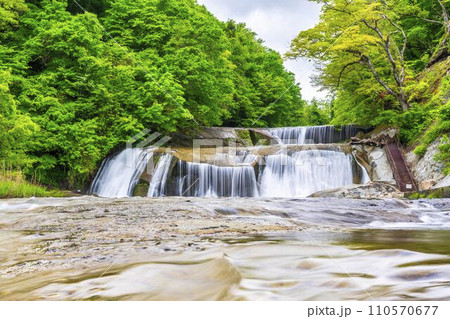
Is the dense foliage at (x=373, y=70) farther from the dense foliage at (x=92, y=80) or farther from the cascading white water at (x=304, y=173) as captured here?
the dense foliage at (x=92, y=80)

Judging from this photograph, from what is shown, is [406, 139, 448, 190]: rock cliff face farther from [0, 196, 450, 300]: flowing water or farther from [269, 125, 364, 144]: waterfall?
[0, 196, 450, 300]: flowing water

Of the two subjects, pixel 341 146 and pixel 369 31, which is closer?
pixel 341 146

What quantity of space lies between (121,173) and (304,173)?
23.7ft

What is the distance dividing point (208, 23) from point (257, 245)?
17.8 m

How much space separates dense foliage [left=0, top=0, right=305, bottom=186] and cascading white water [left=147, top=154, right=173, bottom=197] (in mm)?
2248

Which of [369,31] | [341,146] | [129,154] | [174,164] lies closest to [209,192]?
[174,164]

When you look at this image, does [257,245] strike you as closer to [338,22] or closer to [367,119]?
[338,22]

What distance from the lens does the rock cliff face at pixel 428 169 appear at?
1177cm

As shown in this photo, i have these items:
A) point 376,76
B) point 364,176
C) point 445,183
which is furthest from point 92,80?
point 445,183

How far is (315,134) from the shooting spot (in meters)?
19.7

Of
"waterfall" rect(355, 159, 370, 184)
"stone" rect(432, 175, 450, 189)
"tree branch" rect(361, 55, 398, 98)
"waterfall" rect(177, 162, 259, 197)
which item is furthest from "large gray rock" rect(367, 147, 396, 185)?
"waterfall" rect(177, 162, 259, 197)

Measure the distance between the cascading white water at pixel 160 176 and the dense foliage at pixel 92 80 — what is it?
7.37 ft

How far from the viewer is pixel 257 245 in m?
3.26

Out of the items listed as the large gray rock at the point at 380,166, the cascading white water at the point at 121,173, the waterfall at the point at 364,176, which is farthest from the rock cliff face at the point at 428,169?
the cascading white water at the point at 121,173
